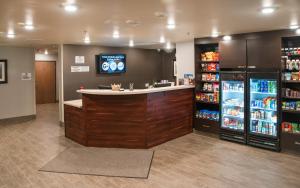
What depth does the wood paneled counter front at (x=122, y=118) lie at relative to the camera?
210 inches

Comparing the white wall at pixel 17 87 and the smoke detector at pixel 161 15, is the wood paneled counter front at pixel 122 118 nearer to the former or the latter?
the smoke detector at pixel 161 15

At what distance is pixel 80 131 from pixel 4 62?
414 cm

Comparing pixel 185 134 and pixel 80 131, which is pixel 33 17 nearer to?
pixel 80 131

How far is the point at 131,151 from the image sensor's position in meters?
5.26

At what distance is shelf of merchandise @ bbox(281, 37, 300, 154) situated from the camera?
506 centimetres

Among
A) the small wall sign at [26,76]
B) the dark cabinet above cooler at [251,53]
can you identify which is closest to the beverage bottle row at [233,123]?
the dark cabinet above cooler at [251,53]

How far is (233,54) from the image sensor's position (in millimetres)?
5793

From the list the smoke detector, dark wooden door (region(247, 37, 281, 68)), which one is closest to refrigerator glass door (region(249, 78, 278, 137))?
dark wooden door (region(247, 37, 281, 68))

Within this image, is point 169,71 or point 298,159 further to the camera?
point 169,71

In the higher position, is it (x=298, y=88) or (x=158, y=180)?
(x=298, y=88)

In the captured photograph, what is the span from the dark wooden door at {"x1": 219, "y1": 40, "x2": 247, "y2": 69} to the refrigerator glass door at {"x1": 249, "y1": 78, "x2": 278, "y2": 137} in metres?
0.50

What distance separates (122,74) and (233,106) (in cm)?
402

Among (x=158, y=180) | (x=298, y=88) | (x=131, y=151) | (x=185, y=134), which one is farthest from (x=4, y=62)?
(x=298, y=88)

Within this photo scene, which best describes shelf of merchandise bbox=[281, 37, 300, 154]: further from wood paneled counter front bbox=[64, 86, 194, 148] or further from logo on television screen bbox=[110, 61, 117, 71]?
logo on television screen bbox=[110, 61, 117, 71]
